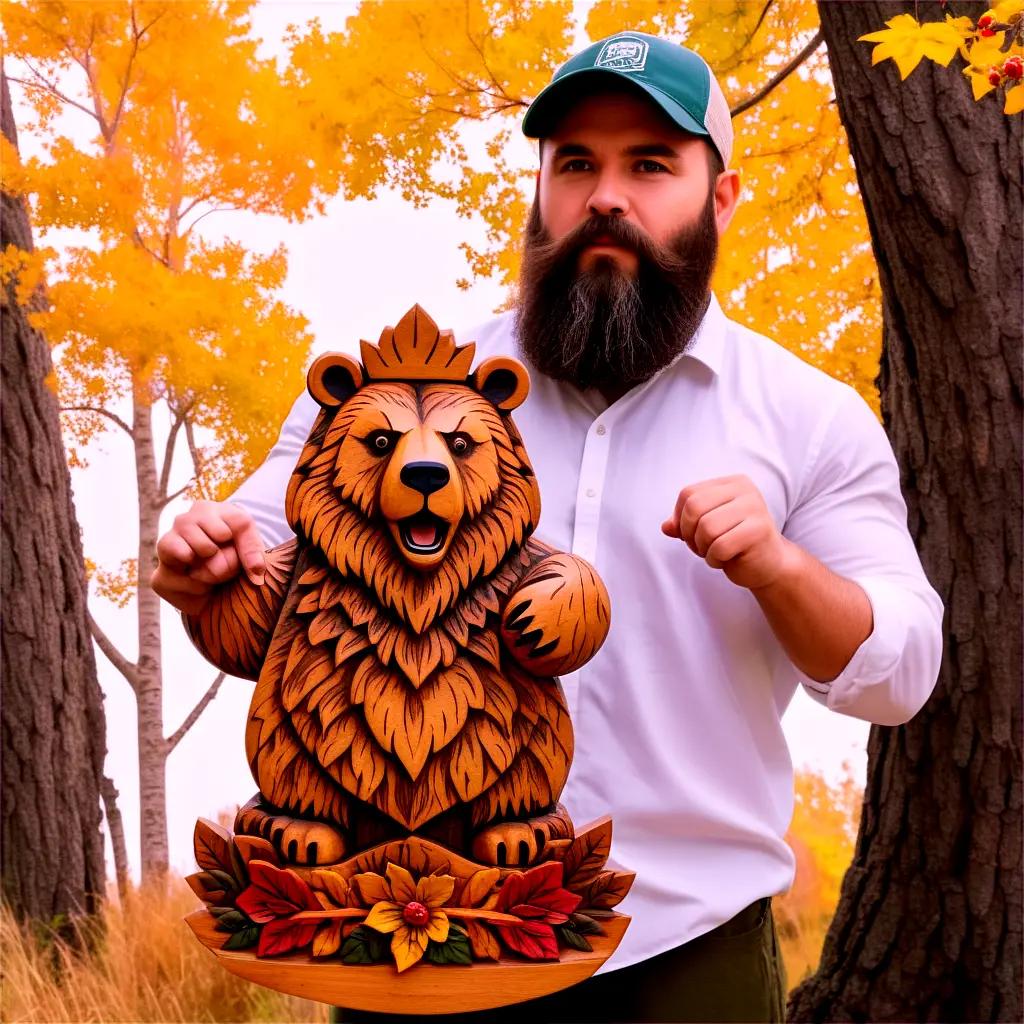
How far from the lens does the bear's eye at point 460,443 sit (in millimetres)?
1549

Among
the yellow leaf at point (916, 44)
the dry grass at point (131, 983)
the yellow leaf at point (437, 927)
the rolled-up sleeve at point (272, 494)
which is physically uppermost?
the yellow leaf at point (916, 44)

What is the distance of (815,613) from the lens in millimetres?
1773

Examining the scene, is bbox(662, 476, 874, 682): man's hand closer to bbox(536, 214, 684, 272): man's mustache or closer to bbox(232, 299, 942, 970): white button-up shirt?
bbox(232, 299, 942, 970): white button-up shirt

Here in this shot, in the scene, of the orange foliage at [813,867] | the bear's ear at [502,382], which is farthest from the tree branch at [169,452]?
the bear's ear at [502,382]

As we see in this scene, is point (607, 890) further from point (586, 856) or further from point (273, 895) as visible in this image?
point (273, 895)

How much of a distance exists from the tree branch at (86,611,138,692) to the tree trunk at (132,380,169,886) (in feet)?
0.11

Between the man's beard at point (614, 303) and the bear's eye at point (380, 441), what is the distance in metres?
0.61

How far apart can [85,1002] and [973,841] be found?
281 centimetres

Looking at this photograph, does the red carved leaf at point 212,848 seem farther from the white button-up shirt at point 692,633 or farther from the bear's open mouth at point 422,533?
the white button-up shirt at point 692,633

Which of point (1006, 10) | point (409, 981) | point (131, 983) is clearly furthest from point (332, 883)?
point (131, 983)

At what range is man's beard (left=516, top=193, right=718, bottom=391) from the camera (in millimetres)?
2029

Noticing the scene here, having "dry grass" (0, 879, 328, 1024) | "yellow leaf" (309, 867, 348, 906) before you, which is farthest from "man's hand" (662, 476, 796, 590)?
"dry grass" (0, 879, 328, 1024)

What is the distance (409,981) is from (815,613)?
78 centimetres

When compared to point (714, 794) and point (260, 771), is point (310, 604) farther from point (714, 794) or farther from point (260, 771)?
point (714, 794)
